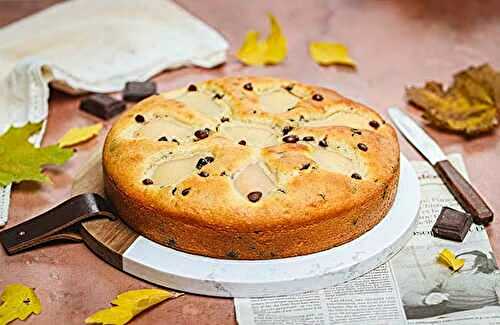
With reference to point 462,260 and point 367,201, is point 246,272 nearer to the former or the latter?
point 367,201

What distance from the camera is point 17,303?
5.31 ft

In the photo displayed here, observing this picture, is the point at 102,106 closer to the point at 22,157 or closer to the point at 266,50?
the point at 22,157

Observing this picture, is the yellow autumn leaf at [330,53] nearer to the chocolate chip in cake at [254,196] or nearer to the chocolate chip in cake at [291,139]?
the chocolate chip in cake at [291,139]

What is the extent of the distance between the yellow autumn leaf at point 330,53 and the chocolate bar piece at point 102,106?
0.57 m

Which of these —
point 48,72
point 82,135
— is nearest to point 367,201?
point 82,135

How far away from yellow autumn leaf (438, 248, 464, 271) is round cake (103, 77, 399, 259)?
5.3 inches

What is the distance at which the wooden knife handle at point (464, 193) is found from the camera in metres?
1.82

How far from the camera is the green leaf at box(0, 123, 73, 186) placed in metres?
1.92

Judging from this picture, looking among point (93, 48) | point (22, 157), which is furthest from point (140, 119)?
point (93, 48)

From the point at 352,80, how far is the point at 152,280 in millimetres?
959

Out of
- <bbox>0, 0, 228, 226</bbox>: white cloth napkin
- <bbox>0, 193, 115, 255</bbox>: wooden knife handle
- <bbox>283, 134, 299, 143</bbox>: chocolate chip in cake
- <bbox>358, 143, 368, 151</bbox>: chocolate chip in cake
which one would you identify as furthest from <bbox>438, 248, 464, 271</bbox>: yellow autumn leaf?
<bbox>0, 0, 228, 226</bbox>: white cloth napkin

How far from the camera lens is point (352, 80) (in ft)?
7.79

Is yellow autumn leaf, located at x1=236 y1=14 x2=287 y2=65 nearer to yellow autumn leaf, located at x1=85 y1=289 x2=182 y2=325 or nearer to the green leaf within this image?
the green leaf

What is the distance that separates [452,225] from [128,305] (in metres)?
0.65
